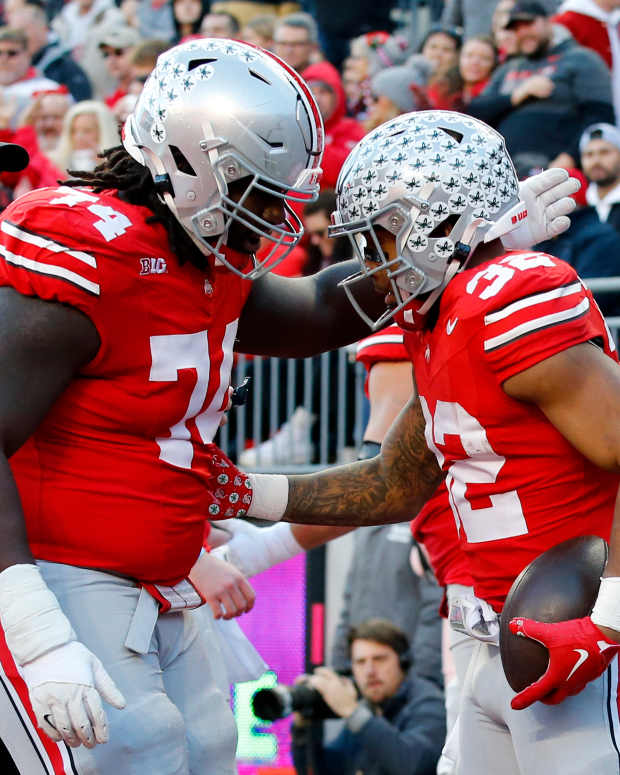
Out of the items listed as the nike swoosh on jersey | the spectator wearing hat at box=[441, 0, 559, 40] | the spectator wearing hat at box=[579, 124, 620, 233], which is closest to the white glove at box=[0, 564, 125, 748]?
the nike swoosh on jersey

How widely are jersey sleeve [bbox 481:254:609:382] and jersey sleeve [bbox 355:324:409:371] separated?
1.13 m

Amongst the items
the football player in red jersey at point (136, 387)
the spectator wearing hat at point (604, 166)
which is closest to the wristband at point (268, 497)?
the football player in red jersey at point (136, 387)

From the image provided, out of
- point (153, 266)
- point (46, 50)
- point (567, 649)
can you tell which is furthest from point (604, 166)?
point (46, 50)

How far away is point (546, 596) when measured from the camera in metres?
2.63

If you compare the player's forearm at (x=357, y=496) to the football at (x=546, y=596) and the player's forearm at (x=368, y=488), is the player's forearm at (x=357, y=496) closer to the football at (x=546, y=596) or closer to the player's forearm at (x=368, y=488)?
the player's forearm at (x=368, y=488)

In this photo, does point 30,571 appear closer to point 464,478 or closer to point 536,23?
point 464,478

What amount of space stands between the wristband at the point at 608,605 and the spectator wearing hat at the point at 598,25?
226 inches

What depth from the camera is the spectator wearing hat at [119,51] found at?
9742mm

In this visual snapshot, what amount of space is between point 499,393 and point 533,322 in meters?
0.17

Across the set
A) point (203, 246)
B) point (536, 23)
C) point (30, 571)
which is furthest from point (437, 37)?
point (30, 571)

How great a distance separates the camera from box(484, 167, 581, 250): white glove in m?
3.12

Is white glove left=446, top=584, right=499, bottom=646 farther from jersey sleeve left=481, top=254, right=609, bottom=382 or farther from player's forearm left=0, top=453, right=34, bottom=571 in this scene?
player's forearm left=0, top=453, right=34, bottom=571

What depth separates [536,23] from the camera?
7.41 metres

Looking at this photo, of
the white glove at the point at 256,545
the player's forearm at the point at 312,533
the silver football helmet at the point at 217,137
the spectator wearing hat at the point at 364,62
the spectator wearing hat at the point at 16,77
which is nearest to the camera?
the silver football helmet at the point at 217,137
